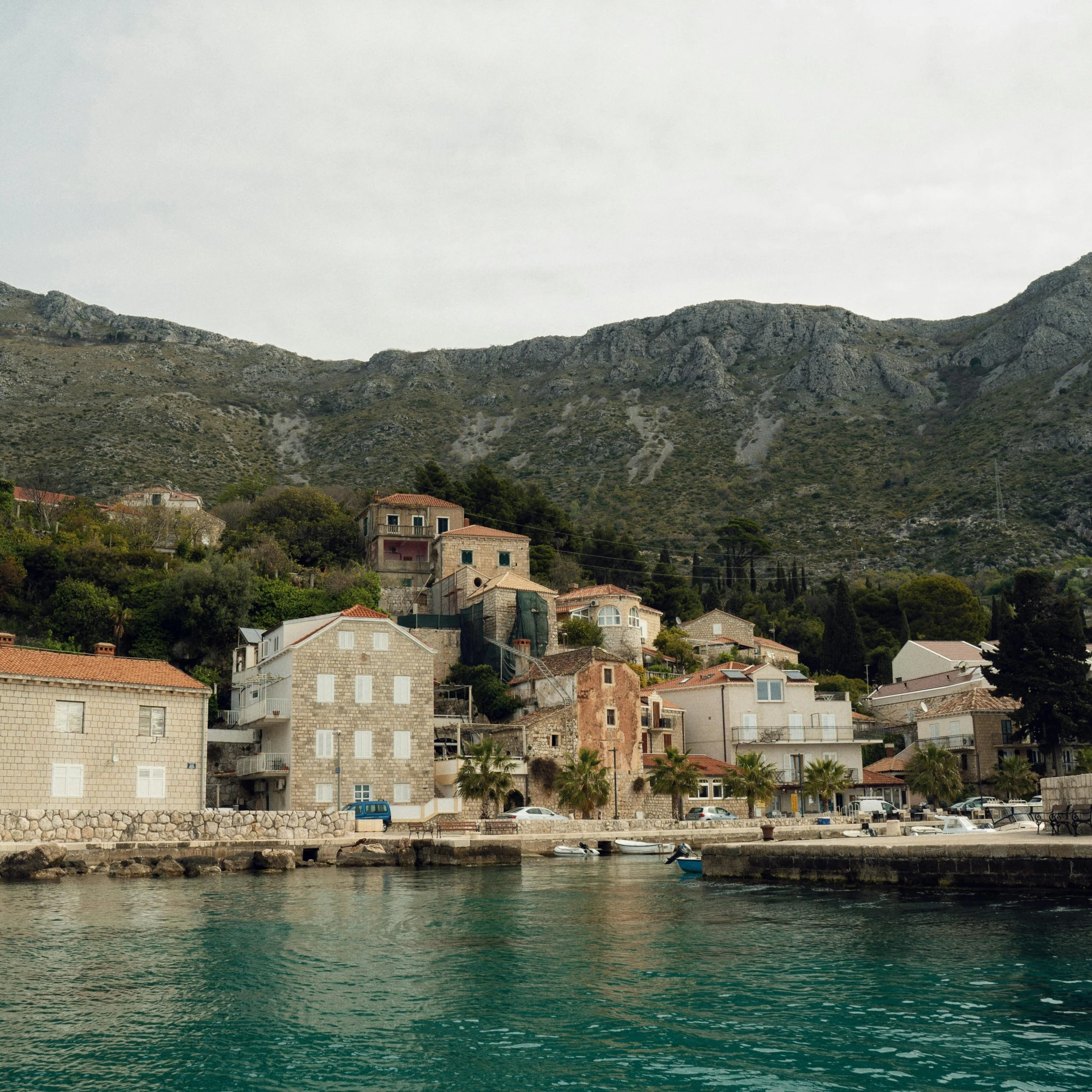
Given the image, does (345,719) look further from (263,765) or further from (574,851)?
(574,851)

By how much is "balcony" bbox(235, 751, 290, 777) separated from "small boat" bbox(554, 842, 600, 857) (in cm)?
1304

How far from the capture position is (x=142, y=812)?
43.3m

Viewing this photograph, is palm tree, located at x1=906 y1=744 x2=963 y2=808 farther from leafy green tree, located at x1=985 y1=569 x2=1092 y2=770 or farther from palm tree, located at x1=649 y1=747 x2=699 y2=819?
palm tree, located at x1=649 y1=747 x2=699 y2=819

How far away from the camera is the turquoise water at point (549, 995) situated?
13273mm

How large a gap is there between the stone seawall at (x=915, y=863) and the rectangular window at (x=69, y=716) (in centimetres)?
2493

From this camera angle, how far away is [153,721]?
46719mm

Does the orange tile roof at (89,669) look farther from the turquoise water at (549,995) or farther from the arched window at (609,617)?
the arched window at (609,617)

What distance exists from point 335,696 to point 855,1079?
41.9 m

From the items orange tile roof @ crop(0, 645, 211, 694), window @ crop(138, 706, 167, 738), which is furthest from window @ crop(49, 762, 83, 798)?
orange tile roof @ crop(0, 645, 211, 694)

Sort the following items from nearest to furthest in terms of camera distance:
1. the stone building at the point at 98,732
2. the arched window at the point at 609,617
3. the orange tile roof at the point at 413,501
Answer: the stone building at the point at 98,732
the arched window at the point at 609,617
the orange tile roof at the point at 413,501

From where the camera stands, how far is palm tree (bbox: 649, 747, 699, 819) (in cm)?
5609

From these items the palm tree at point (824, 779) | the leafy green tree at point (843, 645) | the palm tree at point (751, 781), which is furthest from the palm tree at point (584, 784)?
the leafy green tree at point (843, 645)

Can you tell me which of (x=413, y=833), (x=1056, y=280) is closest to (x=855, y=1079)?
(x=413, y=833)

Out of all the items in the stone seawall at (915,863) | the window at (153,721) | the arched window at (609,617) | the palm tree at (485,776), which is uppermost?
the arched window at (609,617)
